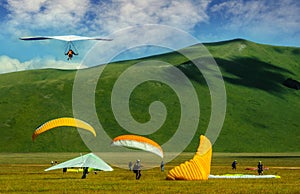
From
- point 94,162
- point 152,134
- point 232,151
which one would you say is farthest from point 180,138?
point 94,162

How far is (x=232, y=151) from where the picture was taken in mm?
184250

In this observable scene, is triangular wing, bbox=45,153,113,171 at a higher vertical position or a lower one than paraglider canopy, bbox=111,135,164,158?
lower

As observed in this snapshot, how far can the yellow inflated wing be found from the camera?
40750mm

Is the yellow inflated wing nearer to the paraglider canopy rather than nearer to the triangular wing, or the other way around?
the paraglider canopy

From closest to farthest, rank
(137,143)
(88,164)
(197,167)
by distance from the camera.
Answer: (137,143) < (197,167) < (88,164)

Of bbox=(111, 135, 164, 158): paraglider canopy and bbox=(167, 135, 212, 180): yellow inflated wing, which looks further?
bbox=(167, 135, 212, 180): yellow inflated wing

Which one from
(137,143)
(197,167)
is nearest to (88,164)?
(137,143)

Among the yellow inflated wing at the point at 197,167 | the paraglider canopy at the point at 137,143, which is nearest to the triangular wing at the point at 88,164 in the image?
the paraglider canopy at the point at 137,143

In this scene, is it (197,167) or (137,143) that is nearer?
(137,143)

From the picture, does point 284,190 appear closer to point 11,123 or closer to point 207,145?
point 207,145

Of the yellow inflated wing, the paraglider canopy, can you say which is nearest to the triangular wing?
the paraglider canopy

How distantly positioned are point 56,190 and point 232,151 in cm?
15644

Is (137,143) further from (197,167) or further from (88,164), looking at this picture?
(88,164)

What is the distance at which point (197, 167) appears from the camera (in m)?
41.8
